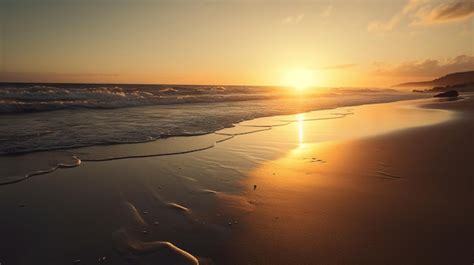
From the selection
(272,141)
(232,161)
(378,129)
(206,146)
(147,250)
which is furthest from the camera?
(378,129)

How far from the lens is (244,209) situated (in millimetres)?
3539

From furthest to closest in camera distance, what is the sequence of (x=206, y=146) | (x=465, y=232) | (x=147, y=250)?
(x=206, y=146) → (x=465, y=232) → (x=147, y=250)

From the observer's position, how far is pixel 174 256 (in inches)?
99.3

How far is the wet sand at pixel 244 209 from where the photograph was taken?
258cm

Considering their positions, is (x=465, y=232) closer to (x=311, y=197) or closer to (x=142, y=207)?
(x=311, y=197)

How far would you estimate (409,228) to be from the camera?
2.95m

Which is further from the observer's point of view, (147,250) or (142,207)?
(142,207)

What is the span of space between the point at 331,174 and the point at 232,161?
2.03 metres

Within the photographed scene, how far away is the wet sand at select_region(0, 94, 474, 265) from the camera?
2576 millimetres

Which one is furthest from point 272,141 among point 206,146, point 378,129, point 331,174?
point 378,129

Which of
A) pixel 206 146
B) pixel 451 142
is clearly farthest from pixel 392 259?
pixel 451 142

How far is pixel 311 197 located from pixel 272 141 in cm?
408

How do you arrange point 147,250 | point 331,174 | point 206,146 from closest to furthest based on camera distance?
point 147,250
point 331,174
point 206,146

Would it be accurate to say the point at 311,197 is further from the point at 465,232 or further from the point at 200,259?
the point at 200,259
